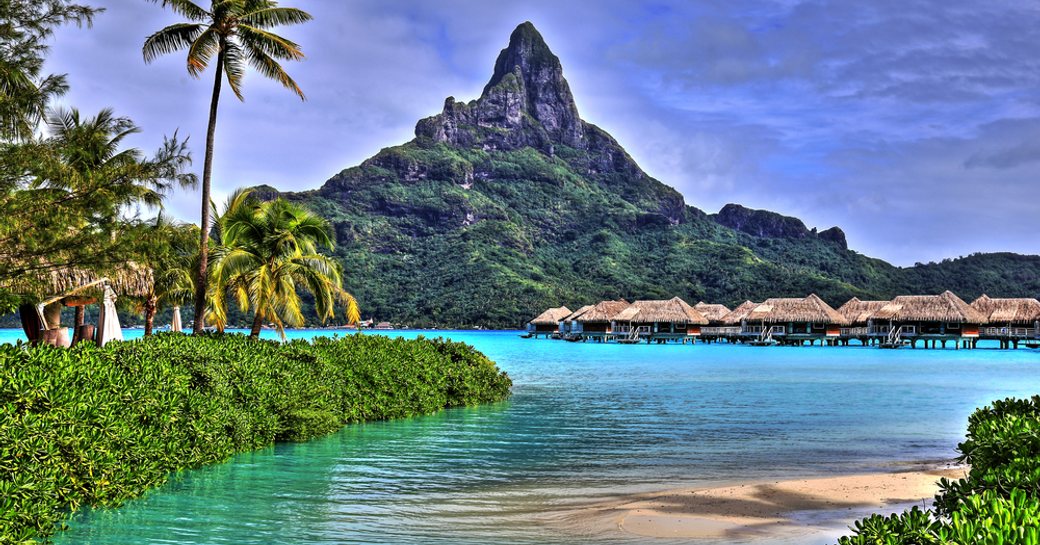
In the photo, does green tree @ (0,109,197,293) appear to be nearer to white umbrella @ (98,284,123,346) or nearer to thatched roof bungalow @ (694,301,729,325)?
white umbrella @ (98,284,123,346)

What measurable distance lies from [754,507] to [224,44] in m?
13.9

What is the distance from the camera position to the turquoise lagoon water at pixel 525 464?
9.12 metres

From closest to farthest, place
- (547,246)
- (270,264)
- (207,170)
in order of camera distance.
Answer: (207,170) < (270,264) < (547,246)

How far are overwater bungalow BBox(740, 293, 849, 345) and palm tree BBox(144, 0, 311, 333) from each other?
7413 cm

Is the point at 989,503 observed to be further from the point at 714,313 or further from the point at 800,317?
the point at 714,313

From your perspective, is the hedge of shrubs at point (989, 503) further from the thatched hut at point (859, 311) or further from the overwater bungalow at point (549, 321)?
the overwater bungalow at point (549, 321)

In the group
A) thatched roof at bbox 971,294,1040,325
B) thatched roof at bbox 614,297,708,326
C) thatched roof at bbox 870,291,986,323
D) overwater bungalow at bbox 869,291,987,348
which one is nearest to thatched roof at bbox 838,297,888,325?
overwater bungalow at bbox 869,291,987,348

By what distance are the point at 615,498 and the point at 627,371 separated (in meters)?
33.4

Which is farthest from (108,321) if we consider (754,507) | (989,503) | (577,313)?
(577,313)

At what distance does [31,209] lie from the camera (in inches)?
440

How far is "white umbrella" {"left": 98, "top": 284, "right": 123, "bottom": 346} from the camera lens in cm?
2083

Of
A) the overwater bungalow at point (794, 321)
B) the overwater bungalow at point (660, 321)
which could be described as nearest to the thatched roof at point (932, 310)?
the overwater bungalow at point (794, 321)

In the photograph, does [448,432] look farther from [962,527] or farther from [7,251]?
[962,527]

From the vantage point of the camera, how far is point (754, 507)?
10.5m
